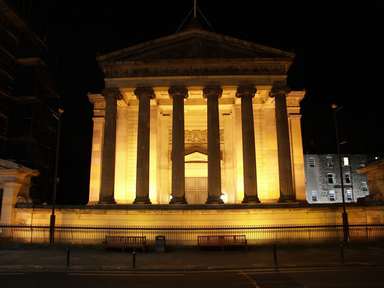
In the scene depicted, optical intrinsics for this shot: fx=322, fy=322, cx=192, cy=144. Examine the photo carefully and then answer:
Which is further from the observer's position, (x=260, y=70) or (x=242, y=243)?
(x=260, y=70)

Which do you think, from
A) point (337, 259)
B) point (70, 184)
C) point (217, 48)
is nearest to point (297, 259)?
point (337, 259)

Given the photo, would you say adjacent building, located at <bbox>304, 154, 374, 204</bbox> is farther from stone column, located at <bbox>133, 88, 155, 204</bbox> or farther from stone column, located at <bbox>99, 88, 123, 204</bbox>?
stone column, located at <bbox>99, 88, 123, 204</bbox>

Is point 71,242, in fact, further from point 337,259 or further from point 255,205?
point 337,259

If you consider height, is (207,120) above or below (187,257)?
above

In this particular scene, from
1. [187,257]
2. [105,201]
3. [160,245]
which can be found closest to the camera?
[187,257]

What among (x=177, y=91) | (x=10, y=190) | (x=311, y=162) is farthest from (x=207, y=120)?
(x=311, y=162)

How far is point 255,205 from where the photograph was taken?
2266 cm

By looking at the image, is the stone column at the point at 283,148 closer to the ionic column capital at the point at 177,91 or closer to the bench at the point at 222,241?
the bench at the point at 222,241

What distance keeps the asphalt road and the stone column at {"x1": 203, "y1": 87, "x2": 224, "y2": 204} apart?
1086 centimetres

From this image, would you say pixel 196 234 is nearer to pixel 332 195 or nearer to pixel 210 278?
pixel 210 278

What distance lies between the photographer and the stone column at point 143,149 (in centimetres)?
2409

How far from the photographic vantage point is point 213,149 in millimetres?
24656

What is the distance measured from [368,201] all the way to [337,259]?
9.06 meters

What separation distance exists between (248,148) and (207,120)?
3900 mm
